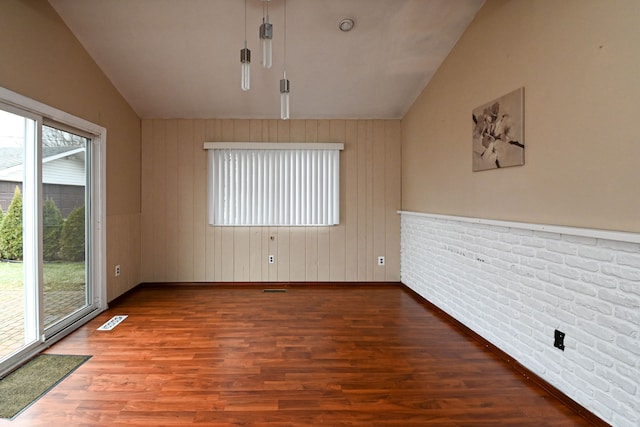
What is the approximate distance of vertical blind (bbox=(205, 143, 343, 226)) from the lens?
4.30 metres

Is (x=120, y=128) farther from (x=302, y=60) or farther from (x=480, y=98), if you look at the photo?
(x=480, y=98)

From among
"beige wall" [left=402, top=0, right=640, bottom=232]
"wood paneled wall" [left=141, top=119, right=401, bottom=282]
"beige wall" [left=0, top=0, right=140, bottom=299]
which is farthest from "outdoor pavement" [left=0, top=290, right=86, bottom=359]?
"beige wall" [left=402, top=0, right=640, bottom=232]

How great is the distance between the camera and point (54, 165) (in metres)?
2.82

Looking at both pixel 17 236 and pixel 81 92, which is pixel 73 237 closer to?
pixel 17 236

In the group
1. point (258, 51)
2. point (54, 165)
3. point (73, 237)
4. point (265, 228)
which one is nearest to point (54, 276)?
point (73, 237)

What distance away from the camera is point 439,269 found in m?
3.45

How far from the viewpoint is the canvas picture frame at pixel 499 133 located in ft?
7.51

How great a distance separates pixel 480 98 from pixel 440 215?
45.9 inches

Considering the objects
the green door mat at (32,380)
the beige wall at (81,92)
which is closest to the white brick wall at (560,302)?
the green door mat at (32,380)

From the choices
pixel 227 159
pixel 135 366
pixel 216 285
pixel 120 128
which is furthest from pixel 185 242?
pixel 135 366

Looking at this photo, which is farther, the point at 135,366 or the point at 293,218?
the point at 293,218

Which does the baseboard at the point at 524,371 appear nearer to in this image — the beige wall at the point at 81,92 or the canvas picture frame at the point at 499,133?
the canvas picture frame at the point at 499,133

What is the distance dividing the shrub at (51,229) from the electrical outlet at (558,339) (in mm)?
3774

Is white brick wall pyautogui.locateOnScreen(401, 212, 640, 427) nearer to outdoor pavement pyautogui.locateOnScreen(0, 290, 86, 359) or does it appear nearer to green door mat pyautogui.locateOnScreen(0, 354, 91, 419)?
green door mat pyautogui.locateOnScreen(0, 354, 91, 419)
